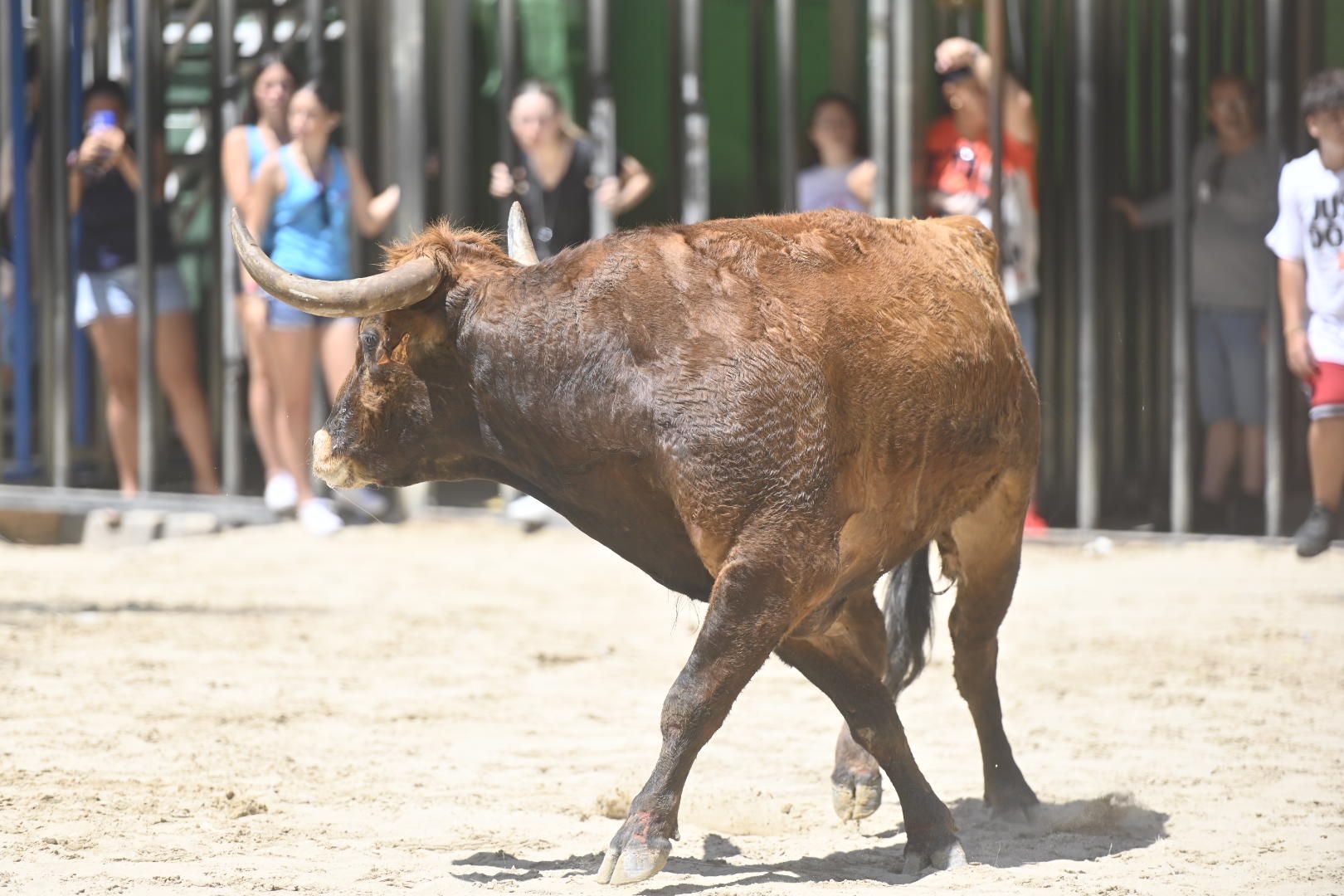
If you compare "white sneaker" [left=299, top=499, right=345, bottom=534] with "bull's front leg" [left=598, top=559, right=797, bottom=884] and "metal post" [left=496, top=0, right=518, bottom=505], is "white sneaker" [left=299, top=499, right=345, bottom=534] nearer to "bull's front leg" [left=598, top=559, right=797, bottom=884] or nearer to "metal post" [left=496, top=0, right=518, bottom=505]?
"metal post" [left=496, top=0, right=518, bottom=505]

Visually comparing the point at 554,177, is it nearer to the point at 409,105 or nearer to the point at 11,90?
the point at 409,105

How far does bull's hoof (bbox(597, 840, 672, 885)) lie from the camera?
416cm

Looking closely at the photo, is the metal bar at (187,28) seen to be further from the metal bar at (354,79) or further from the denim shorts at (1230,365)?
the denim shorts at (1230,365)

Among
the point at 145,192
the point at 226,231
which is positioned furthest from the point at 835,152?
the point at 145,192

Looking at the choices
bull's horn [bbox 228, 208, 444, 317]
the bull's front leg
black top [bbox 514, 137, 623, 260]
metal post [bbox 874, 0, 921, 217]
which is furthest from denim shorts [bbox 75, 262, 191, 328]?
the bull's front leg

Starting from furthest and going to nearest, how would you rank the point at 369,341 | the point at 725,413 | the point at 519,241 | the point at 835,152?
1. the point at 835,152
2. the point at 519,241
3. the point at 369,341
4. the point at 725,413

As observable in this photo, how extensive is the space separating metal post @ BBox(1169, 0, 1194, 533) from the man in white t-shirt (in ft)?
3.74

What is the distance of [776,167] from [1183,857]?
27.9 ft

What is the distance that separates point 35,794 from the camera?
5043mm

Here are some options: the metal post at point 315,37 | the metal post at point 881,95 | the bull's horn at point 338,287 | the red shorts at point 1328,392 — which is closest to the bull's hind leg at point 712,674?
the bull's horn at point 338,287

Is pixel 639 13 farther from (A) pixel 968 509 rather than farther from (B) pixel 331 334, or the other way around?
(A) pixel 968 509

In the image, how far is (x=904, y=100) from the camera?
9.71 meters

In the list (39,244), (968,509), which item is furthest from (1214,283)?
(39,244)

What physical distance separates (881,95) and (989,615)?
529 centimetres
